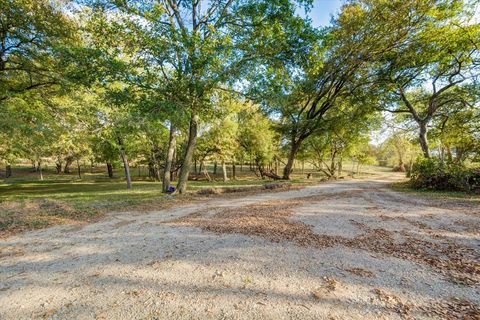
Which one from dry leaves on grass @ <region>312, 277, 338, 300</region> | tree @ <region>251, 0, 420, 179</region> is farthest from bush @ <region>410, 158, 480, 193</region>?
dry leaves on grass @ <region>312, 277, 338, 300</region>

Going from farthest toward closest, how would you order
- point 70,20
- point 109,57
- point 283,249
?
point 70,20, point 109,57, point 283,249

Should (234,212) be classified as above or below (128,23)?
below

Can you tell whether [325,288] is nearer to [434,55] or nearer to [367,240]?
[367,240]

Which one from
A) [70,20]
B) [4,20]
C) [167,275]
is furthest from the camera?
[70,20]

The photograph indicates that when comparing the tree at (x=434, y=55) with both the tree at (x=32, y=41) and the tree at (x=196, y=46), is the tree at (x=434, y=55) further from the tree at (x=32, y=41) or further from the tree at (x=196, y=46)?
the tree at (x=32, y=41)

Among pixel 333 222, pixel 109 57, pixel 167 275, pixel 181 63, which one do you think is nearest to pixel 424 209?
pixel 333 222

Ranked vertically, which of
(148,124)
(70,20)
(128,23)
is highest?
(70,20)

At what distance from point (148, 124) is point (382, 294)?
28.2 feet

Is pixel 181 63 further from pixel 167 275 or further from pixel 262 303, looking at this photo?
pixel 262 303

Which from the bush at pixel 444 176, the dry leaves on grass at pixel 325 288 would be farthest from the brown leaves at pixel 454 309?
the bush at pixel 444 176

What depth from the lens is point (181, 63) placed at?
8.91 metres

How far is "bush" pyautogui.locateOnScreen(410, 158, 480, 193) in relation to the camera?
996 cm

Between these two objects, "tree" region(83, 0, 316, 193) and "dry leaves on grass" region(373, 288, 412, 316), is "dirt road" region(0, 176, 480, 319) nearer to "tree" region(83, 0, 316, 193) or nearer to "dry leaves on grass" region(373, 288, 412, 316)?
"dry leaves on grass" region(373, 288, 412, 316)

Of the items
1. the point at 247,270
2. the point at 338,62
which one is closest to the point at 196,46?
the point at 247,270
